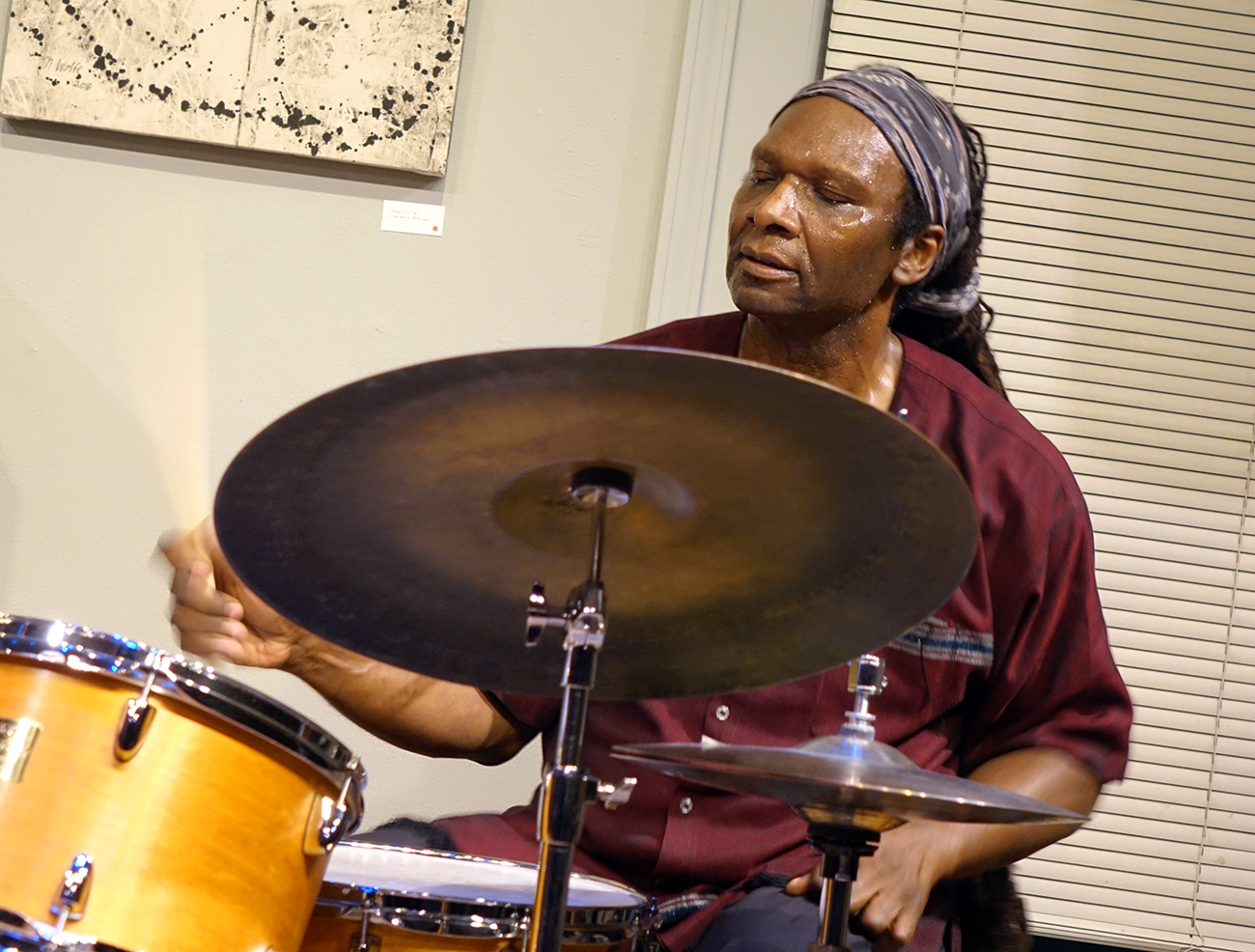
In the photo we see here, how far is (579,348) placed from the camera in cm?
79

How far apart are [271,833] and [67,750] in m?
0.18

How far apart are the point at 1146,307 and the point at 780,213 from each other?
104 centimetres

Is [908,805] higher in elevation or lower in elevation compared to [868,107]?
lower

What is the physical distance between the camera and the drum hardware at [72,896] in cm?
101

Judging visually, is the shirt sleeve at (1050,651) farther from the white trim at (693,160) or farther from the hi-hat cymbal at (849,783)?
the white trim at (693,160)

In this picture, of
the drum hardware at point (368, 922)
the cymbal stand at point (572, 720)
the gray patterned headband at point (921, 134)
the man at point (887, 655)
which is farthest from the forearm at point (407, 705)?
the gray patterned headband at point (921, 134)

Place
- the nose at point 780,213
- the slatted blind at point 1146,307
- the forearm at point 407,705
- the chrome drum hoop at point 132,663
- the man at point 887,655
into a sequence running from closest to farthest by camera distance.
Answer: the chrome drum hoop at point 132,663 → the forearm at point 407,705 → the man at point 887,655 → the nose at point 780,213 → the slatted blind at point 1146,307

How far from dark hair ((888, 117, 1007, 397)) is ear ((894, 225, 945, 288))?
57mm

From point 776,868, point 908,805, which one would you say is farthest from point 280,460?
point 776,868

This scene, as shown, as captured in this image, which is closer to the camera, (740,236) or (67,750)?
(67,750)

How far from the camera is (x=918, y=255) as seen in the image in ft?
5.53

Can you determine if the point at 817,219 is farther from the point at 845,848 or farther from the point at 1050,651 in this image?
the point at 845,848

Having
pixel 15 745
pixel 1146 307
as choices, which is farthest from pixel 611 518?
pixel 1146 307

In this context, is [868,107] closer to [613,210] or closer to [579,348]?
[613,210]
